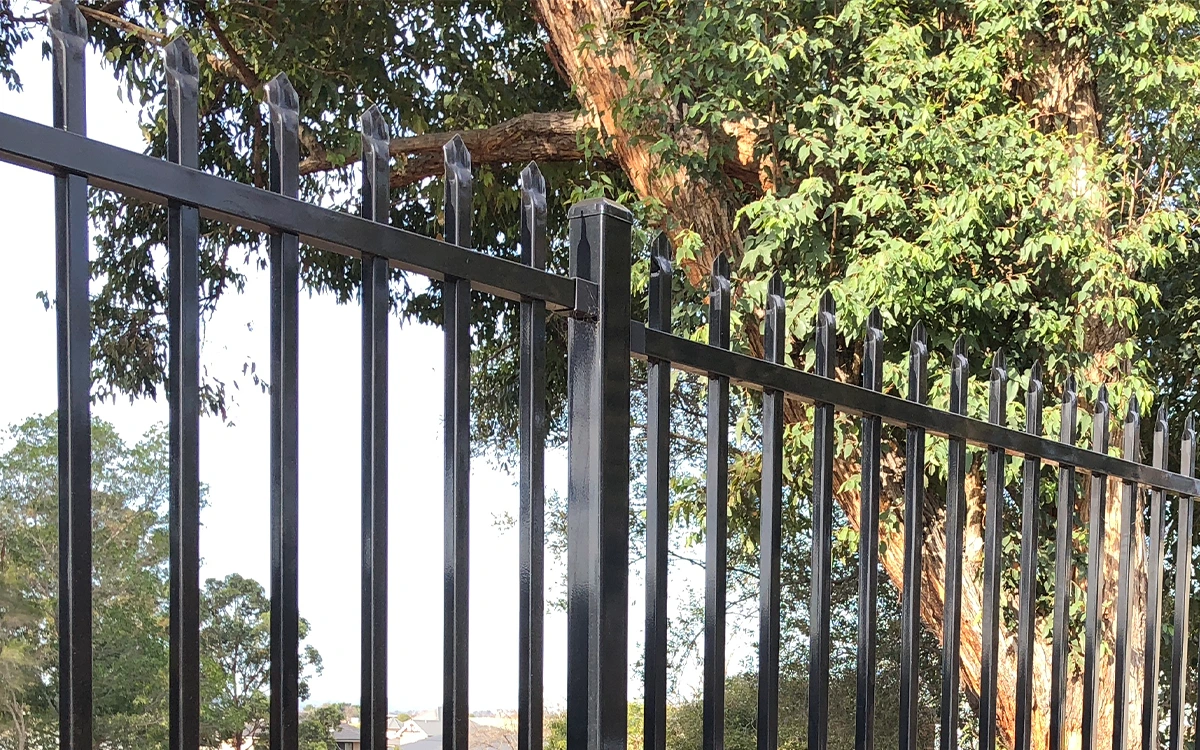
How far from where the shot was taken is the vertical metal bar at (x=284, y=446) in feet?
4.02

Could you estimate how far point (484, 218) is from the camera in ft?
26.4

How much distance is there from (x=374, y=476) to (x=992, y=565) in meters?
1.52

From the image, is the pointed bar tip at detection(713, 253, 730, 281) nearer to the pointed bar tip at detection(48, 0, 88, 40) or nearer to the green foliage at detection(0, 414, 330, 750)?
the pointed bar tip at detection(48, 0, 88, 40)

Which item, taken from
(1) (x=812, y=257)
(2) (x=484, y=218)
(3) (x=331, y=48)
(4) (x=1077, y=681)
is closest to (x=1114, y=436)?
(4) (x=1077, y=681)

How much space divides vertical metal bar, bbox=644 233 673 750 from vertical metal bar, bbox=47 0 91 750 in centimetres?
79

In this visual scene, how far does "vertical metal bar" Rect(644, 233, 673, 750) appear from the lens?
1670mm

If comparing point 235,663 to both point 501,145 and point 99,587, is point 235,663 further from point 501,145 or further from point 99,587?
point 501,145

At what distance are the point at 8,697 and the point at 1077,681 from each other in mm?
8270

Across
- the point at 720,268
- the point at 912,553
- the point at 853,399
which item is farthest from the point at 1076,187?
the point at 720,268

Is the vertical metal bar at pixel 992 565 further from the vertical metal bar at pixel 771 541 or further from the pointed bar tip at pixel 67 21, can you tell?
the pointed bar tip at pixel 67 21

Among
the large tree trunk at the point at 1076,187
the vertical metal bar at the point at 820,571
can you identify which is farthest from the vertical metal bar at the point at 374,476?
the large tree trunk at the point at 1076,187

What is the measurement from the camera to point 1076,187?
5.75 meters

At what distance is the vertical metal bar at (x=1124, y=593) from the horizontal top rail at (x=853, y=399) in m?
0.05

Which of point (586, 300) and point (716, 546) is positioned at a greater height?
point (586, 300)
